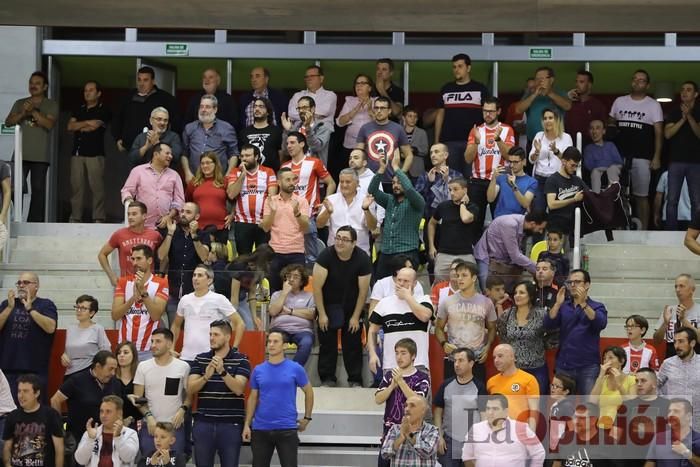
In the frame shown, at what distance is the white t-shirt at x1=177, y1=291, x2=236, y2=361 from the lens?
495 inches

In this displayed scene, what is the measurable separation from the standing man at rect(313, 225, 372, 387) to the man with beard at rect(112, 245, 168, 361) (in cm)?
168

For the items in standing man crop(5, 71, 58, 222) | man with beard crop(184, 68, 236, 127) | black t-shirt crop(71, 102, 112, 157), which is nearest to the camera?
man with beard crop(184, 68, 236, 127)

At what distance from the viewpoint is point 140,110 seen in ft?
56.3

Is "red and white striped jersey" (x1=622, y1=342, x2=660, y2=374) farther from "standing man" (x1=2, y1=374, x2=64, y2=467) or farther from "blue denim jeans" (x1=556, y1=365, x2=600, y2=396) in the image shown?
"standing man" (x1=2, y1=374, x2=64, y2=467)

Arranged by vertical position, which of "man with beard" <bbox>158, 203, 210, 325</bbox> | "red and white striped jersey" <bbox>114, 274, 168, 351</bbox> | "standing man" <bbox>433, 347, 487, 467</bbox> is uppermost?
"man with beard" <bbox>158, 203, 210, 325</bbox>

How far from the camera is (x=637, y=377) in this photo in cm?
1185

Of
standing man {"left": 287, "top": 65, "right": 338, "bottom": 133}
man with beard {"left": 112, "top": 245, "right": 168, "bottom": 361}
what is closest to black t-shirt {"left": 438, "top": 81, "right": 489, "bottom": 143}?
standing man {"left": 287, "top": 65, "right": 338, "bottom": 133}

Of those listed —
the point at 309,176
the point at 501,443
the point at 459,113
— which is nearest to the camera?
the point at 501,443

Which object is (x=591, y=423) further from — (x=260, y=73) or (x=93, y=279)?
(x=260, y=73)

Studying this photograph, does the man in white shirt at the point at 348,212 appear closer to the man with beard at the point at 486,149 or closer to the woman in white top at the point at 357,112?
the man with beard at the point at 486,149

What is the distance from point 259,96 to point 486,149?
355cm

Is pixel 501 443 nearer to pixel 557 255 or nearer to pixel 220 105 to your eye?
pixel 557 255

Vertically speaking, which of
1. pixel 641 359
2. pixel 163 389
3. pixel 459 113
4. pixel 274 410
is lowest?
pixel 274 410

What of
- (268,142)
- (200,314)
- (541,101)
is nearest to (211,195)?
(268,142)
